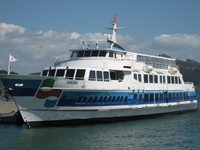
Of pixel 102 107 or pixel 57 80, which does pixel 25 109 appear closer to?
pixel 57 80

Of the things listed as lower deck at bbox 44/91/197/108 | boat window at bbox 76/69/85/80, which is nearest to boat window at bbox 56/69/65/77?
boat window at bbox 76/69/85/80

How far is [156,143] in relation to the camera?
2095cm

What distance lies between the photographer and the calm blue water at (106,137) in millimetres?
19922

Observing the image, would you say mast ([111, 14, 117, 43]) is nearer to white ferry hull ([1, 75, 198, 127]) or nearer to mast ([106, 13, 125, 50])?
mast ([106, 13, 125, 50])

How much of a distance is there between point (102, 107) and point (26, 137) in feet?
20.7

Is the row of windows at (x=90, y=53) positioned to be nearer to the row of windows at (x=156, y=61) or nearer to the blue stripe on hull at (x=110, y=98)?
the blue stripe on hull at (x=110, y=98)

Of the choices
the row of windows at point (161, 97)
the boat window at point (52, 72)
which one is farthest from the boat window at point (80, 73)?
the row of windows at point (161, 97)

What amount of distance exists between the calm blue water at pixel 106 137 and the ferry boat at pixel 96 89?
3.16 feet

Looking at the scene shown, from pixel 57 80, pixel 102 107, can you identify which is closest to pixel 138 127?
Answer: pixel 102 107

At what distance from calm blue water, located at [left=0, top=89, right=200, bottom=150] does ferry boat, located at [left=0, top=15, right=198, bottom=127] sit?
3.16 ft

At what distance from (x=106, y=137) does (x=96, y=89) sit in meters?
4.29

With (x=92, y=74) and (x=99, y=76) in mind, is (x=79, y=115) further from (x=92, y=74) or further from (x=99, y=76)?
(x=99, y=76)

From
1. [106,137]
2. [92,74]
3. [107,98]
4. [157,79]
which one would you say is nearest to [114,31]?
[157,79]

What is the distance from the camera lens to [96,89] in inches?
987
